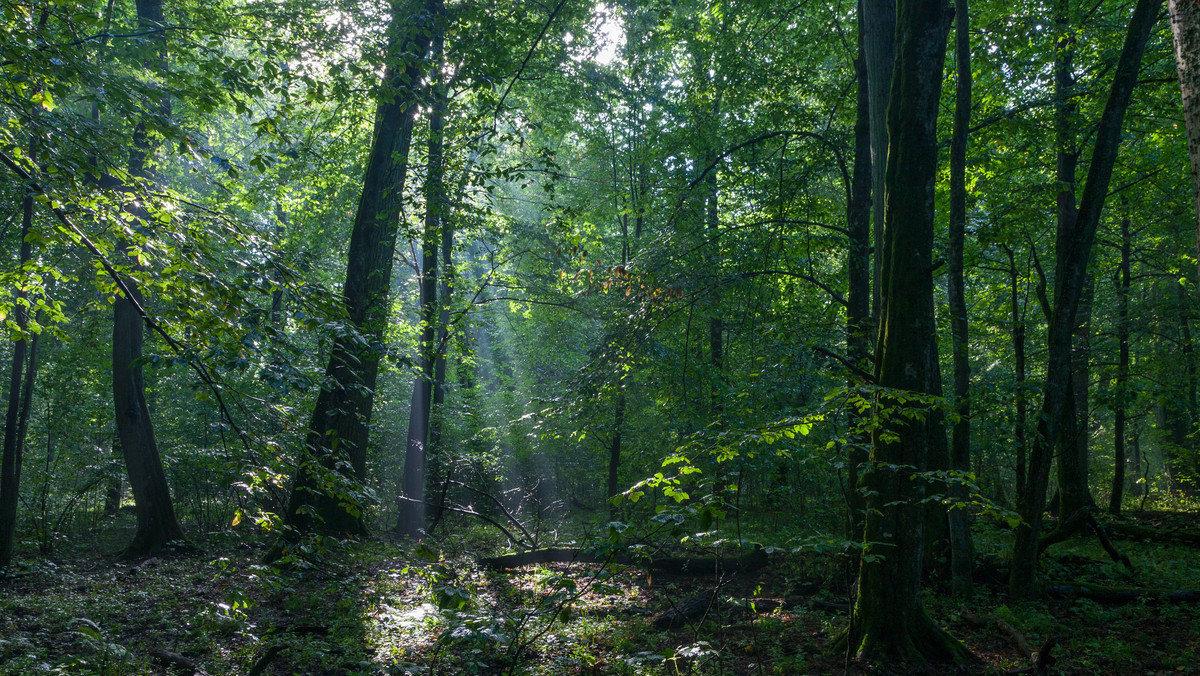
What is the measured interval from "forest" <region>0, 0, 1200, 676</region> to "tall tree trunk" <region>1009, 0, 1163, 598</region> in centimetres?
4

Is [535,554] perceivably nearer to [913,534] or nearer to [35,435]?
[913,534]

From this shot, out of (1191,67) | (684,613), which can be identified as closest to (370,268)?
(684,613)

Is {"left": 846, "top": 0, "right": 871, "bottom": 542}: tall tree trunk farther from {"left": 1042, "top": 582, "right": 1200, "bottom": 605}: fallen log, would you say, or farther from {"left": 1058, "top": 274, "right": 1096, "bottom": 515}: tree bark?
{"left": 1058, "top": 274, "right": 1096, "bottom": 515}: tree bark

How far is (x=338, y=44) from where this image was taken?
22.2 ft

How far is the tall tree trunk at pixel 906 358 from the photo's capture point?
469cm

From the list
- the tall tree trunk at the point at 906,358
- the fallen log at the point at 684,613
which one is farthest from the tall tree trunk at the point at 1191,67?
the fallen log at the point at 684,613

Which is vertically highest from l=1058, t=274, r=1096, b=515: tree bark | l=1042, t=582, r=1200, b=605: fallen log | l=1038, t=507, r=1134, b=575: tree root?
l=1058, t=274, r=1096, b=515: tree bark

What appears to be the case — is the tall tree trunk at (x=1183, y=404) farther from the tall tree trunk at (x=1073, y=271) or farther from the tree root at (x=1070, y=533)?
the tall tree trunk at (x=1073, y=271)

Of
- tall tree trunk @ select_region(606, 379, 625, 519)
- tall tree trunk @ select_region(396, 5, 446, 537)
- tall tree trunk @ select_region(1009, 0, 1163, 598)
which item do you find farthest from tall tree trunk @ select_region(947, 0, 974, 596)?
tall tree trunk @ select_region(606, 379, 625, 519)

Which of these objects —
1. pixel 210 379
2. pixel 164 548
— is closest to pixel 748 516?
pixel 164 548

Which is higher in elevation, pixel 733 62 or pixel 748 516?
pixel 733 62

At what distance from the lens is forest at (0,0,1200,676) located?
174 inches

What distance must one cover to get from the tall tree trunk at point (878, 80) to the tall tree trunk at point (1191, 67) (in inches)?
170

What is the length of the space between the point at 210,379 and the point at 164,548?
7.89m
